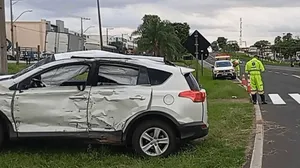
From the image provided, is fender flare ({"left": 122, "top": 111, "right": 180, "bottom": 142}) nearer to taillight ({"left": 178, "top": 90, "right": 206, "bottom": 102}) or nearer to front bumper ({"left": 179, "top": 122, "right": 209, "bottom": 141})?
front bumper ({"left": 179, "top": 122, "right": 209, "bottom": 141})

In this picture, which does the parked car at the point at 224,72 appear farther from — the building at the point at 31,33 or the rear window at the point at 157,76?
the building at the point at 31,33

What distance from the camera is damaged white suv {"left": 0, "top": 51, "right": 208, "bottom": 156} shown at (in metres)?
7.96

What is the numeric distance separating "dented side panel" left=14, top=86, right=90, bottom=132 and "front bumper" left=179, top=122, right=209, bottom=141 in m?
1.47

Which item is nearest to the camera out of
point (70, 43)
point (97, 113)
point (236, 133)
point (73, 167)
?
point (73, 167)

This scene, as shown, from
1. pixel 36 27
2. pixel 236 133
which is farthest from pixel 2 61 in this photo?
pixel 36 27

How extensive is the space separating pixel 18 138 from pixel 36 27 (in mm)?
86026

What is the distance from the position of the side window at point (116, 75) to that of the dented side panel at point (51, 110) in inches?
14.5

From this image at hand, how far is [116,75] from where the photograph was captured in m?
8.21

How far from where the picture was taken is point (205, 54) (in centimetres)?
1823

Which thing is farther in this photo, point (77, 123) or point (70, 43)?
point (70, 43)

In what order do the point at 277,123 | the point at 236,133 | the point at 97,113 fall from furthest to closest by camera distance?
the point at 277,123
the point at 236,133
the point at 97,113

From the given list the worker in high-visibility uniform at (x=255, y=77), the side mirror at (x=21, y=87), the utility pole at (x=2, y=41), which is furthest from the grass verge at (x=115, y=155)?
the worker in high-visibility uniform at (x=255, y=77)

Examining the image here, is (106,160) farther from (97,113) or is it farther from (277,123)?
(277,123)

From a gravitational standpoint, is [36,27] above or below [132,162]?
above
